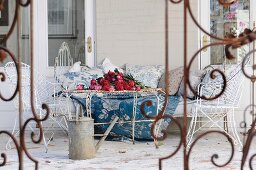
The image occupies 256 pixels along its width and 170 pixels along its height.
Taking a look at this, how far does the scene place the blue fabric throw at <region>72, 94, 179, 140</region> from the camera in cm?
574

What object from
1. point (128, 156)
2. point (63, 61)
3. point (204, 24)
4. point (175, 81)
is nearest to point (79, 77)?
point (63, 61)

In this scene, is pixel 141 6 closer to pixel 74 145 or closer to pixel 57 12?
pixel 57 12

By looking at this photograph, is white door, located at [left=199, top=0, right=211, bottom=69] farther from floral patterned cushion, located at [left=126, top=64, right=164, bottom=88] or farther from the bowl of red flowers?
the bowl of red flowers

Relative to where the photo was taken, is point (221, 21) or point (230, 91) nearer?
point (230, 91)

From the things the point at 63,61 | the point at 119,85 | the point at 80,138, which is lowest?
the point at 80,138

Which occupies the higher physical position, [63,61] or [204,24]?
[204,24]

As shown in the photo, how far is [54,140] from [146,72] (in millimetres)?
1384

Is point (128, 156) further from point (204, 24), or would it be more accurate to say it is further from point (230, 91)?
point (204, 24)

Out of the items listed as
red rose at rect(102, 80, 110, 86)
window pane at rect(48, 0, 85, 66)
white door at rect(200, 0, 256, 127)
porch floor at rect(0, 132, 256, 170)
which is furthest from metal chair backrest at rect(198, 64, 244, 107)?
window pane at rect(48, 0, 85, 66)

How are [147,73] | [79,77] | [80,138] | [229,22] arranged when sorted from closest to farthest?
[80,138] < [79,77] < [147,73] < [229,22]

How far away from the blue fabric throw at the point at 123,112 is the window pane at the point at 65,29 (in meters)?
1.09

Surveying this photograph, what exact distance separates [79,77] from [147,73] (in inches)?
33.0

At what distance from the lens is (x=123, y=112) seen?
5785mm

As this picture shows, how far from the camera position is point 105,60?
6707 mm
